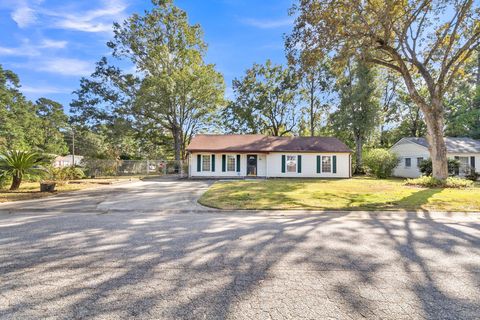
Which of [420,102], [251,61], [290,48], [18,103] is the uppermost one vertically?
[251,61]

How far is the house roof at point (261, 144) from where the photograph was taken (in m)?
21.1

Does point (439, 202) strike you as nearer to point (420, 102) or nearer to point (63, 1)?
point (420, 102)

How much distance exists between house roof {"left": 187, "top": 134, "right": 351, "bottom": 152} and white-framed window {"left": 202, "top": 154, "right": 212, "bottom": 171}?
68cm

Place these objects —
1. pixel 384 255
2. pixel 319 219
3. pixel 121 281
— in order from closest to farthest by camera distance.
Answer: pixel 121 281 < pixel 384 255 < pixel 319 219

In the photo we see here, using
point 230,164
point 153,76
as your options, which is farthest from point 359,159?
point 153,76

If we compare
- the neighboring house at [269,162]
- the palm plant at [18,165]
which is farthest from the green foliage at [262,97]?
the palm plant at [18,165]

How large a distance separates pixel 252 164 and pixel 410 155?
14922mm

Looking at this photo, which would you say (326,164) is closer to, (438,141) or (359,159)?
(359,159)

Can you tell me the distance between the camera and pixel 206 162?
21.1 m

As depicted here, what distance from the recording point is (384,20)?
12148 millimetres

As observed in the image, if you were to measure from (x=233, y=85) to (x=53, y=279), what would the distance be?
102 feet

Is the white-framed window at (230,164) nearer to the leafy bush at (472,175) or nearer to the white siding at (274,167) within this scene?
the white siding at (274,167)

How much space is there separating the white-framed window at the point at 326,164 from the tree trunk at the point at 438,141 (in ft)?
25.7

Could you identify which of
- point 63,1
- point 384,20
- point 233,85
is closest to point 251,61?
point 233,85
